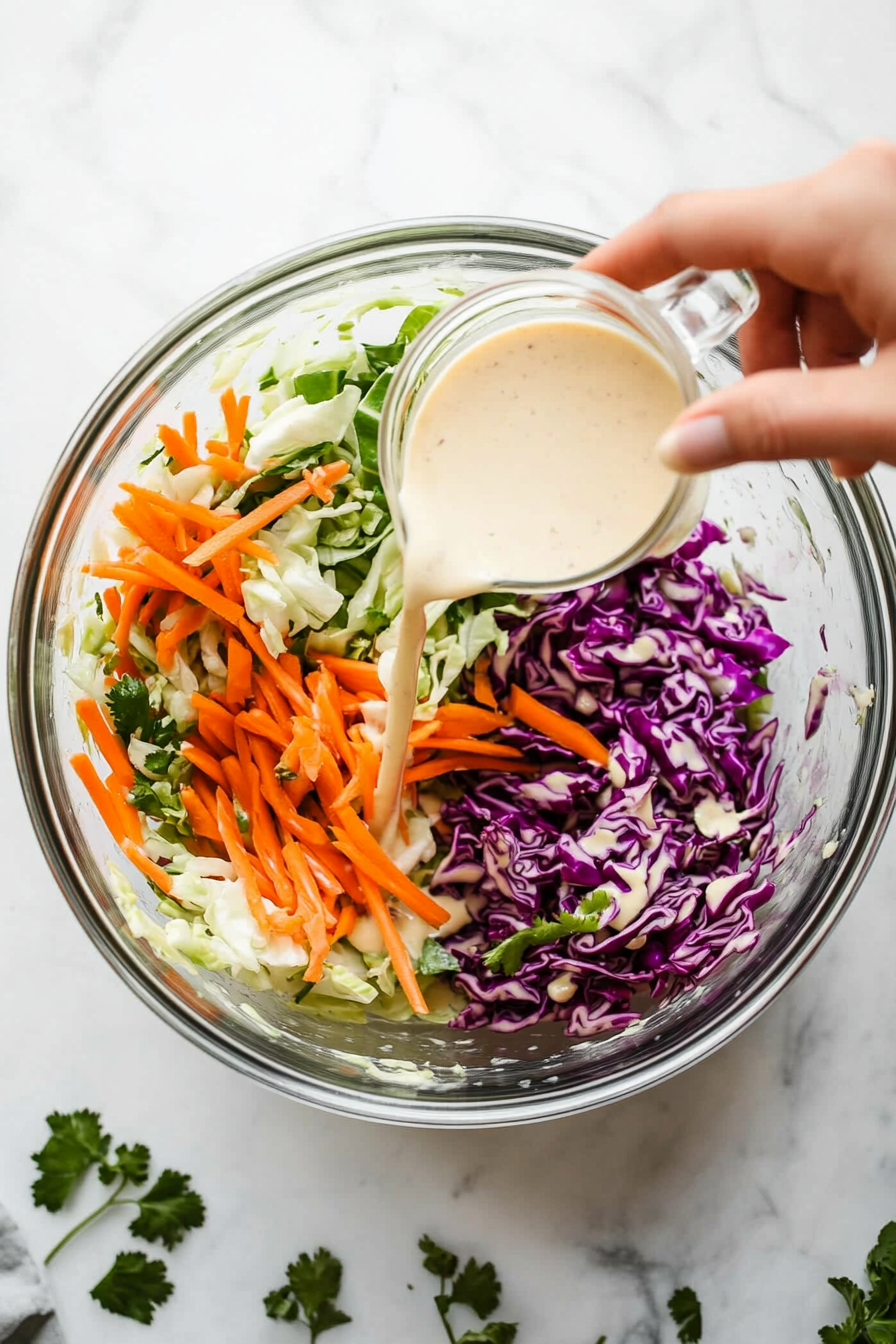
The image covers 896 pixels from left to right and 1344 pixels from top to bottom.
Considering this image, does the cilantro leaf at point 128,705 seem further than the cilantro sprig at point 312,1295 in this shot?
No

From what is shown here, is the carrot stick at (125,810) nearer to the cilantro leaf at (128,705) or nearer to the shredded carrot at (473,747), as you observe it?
the cilantro leaf at (128,705)

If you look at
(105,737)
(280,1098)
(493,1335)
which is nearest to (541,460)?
(105,737)

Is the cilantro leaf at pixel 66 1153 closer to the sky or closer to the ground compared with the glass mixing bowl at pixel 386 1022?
closer to the ground

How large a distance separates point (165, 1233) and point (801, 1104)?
1173 millimetres

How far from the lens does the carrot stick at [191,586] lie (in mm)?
1652

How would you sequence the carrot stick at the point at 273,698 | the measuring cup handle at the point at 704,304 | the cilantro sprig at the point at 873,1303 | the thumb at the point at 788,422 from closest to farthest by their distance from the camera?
the thumb at the point at 788,422 < the measuring cup handle at the point at 704,304 < the carrot stick at the point at 273,698 < the cilantro sprig at the point at 873,1303

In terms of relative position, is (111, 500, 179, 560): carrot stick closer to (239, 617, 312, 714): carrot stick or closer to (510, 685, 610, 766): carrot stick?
(239, 617, 312, 714): carrot stick

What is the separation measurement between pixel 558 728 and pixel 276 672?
1.51 ft

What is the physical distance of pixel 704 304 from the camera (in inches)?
53.4

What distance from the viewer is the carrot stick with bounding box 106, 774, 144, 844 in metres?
1.72

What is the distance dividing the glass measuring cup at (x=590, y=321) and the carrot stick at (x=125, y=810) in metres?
0.63

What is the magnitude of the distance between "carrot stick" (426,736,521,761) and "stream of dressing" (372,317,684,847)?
41 centimetres

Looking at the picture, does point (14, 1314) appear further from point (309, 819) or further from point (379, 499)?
point (379, 499)

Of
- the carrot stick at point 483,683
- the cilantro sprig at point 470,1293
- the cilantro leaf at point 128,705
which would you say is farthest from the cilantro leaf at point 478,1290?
the cilantro leaf at point 128,705
